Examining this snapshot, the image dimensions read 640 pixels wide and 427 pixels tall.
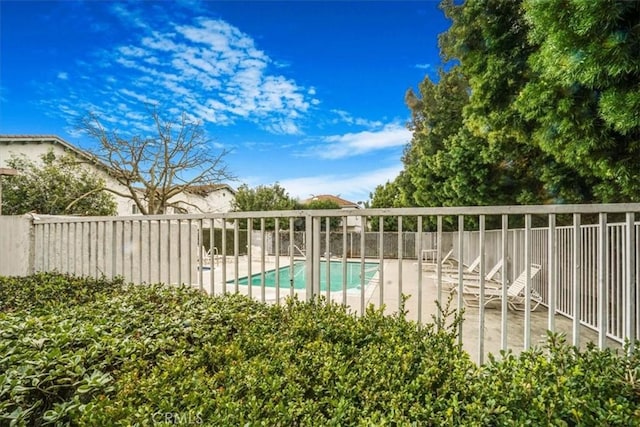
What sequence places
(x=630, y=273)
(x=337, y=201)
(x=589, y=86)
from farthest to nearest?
1. (x=337, y=201)
2. (x=589, y=86)
3. (x=630, y=273)

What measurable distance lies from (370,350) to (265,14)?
686 cm

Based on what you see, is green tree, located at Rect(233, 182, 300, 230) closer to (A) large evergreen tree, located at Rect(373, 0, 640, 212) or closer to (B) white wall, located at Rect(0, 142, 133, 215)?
(B) white wall, located at Rect(0, 142, 133, 215)

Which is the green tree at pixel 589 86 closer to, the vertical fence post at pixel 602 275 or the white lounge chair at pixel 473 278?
the vertical fence post at pixel 602 275

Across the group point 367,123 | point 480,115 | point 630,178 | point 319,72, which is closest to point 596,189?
point 630,178

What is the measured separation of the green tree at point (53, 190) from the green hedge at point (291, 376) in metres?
10.6

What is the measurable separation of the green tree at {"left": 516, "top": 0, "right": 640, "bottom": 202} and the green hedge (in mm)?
2235

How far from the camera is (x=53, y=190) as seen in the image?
36.8 ft

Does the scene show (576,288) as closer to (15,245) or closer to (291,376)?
(291,376)

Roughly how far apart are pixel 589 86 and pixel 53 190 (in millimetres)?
14711

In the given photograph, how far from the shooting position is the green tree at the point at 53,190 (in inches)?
425

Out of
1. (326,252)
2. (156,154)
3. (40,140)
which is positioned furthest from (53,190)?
(326,252)

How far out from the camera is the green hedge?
1396mm

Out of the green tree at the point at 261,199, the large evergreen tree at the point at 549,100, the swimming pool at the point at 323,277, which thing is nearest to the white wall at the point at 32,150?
the swimming pool at the point at 323,277

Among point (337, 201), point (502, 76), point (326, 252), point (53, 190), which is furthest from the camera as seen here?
point (337, 201)
